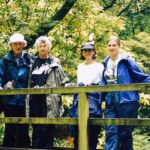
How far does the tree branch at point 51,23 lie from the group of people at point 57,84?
3058 millimetres

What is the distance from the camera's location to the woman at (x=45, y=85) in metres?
6.04

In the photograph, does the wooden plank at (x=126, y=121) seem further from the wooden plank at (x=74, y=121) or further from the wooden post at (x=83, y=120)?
the wooden post at (x=83, y=120)

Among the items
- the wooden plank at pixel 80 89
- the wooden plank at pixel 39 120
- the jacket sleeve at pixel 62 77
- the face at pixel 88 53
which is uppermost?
the face at pixel 88 53

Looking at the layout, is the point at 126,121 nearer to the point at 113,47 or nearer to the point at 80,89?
the point at 80,89

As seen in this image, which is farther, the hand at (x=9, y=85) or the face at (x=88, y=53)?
the hand at (x=9, y=85)

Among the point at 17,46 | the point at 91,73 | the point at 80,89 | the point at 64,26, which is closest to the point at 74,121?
the point at 80,89

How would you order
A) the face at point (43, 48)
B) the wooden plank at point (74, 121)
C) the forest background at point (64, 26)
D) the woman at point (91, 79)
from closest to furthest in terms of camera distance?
the wooden plank at point (74, 121), the woman at point (91, 79), the face at point (43, 48), the forest background at point (64, 26)

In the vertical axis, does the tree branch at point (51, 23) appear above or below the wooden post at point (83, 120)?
above

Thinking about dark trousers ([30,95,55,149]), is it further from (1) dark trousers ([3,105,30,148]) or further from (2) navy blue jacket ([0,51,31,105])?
(1) dark trousers ([3,105,30,148])

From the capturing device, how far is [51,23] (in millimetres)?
9297

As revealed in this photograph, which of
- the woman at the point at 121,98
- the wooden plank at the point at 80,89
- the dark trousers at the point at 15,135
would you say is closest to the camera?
the wooden plank at the point at 80,89

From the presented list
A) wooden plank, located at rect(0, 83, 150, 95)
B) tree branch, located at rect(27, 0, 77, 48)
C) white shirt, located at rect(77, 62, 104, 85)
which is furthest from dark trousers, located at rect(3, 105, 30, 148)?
tree branch, located at rect(27, 0, 77, 48)

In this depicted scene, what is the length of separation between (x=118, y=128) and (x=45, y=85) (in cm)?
124

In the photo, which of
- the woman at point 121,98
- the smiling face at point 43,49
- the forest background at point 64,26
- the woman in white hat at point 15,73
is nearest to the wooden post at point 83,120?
the woman at point 121,98
